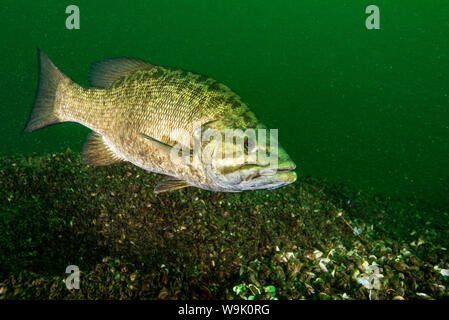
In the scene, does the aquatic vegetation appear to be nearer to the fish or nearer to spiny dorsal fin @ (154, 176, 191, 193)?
spiny dorsal fin @ (154, 176, 191, 193)

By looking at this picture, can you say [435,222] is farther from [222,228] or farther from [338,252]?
[222,228]

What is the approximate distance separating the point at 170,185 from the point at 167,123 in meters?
0.58

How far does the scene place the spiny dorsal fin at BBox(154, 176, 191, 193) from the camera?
2326 mm

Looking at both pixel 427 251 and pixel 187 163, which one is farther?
pixel 427 251

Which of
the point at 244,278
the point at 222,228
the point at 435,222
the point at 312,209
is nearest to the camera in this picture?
the point at 244,278

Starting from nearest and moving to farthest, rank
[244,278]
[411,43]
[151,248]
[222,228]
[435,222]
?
→ [244,278] → [151,248] → [222,228] → [435,222] → [411,43]

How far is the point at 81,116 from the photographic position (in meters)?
2.95

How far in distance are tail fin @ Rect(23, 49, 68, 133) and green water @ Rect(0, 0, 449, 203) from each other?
36.1 m

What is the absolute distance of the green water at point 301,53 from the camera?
39172 millimetres

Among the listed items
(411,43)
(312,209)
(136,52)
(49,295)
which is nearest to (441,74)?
(411,43)

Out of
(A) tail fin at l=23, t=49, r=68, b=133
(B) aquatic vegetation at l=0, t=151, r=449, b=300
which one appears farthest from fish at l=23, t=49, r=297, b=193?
(B) aquatic vegetation at l=0, t=151, r=449, b=300

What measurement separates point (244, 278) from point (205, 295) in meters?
0.50

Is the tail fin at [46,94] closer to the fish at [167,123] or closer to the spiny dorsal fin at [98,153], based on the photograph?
the fish at [167,123]

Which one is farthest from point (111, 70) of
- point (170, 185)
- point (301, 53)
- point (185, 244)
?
point (301, 53)
